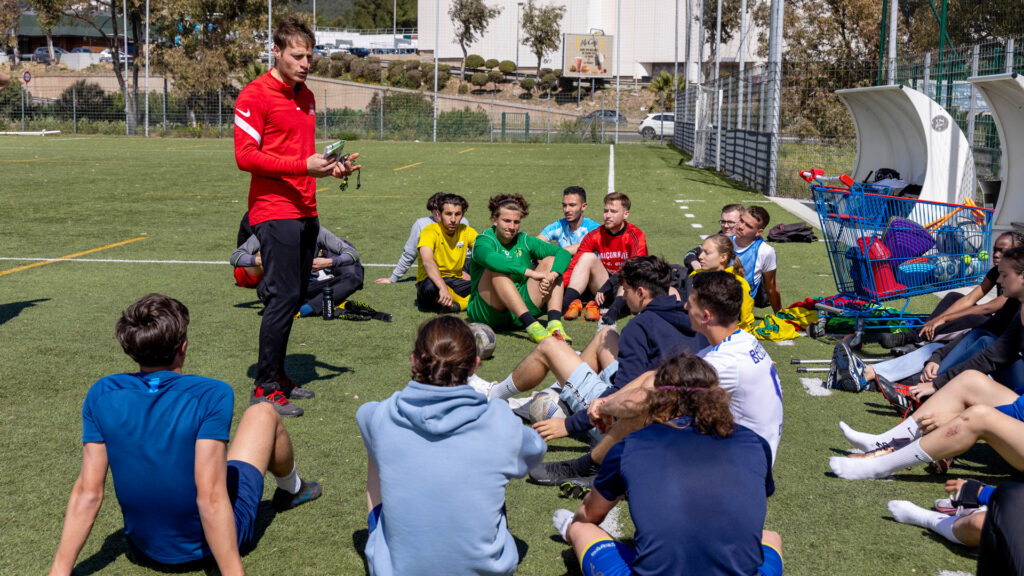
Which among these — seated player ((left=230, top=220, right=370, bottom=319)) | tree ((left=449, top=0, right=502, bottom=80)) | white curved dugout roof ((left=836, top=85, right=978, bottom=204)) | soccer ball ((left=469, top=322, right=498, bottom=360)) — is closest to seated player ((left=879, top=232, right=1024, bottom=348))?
soccer ball ((left=469, top=322, right=498, bottom=360))

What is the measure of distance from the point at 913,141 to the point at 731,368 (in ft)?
41.3

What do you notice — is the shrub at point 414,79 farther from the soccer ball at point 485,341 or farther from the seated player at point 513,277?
the soccer ball at point 485,341

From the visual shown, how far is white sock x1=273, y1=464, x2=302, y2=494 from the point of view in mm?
4215

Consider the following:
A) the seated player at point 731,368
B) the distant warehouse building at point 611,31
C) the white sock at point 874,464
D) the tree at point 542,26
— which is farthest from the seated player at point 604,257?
the distant warehouse building at point 611,31

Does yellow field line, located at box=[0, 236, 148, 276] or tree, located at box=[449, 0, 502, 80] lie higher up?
tree, located at box=[449, 0, 502, 80]

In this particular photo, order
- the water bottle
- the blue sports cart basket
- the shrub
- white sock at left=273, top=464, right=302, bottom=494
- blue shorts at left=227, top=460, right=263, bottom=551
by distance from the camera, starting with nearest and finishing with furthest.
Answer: blue shorts at left=227, top=460, right=263, bottom=551, white sock at left=273, top=464, right=302, bottom=494, the blue sports cart basket, the water bottle, the shrub

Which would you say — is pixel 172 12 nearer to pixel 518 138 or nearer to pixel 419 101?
pixel 419 101

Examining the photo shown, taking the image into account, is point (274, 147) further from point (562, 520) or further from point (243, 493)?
point (562, 520)

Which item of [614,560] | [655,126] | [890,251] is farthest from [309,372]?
[655,126]

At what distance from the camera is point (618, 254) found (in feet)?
28.1

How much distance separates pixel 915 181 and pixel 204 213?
11474 millimetres

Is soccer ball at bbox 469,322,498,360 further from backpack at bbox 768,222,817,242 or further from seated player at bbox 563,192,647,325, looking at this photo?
backpack at bbox 768,222,817,242

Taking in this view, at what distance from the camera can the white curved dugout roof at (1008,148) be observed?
9.37 m

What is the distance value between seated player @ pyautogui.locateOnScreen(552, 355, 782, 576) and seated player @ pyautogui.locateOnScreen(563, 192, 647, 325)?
15.9 ft
